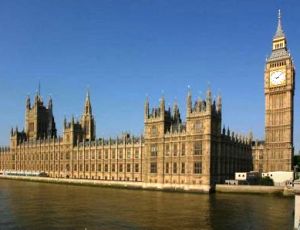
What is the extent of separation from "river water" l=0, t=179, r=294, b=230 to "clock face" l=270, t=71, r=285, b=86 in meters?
60.5

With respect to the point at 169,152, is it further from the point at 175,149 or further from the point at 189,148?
the point at 189,148

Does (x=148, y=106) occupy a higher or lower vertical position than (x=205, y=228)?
higher

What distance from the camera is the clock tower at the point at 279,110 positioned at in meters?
137

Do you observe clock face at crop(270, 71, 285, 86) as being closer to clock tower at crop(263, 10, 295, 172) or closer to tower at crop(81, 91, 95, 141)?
clock tower at crop(263, 10, 295, 172)

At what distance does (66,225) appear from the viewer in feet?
187

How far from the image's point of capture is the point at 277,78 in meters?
142

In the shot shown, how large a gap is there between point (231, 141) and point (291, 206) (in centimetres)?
4795

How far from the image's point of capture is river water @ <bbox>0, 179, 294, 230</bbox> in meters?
57.9

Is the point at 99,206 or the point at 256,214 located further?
the point at 99,206

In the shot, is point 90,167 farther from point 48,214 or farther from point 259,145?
point 48,214

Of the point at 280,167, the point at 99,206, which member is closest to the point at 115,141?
the point at 280,167

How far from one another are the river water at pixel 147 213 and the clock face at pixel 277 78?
6049 cm

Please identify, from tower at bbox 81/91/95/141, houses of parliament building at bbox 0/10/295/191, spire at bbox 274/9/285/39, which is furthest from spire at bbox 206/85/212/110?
tower at bbox 81/91/95/141

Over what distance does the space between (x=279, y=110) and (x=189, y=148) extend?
4530cm
